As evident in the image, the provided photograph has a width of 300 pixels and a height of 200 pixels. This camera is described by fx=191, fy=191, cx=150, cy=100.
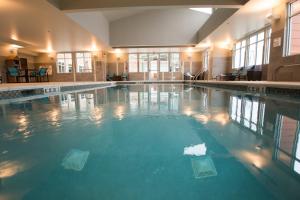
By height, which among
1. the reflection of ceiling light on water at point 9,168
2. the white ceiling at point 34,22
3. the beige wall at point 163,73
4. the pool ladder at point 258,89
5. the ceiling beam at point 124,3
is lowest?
the reflection of ceiling light on water at point 9,168

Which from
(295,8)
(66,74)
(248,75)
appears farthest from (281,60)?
(66,74)

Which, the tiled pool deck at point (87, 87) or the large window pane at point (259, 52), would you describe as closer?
the tiled pool deck at point (87, 87)

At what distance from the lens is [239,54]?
973 cm

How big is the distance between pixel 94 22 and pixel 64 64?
22.2 feet

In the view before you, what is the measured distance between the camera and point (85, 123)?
77.5 inches

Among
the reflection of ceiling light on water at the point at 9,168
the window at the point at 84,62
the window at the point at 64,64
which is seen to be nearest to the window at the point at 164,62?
the window at the point at 84,62

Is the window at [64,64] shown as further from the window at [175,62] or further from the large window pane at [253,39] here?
the large window pane at [253,39]

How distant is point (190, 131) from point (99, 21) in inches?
365

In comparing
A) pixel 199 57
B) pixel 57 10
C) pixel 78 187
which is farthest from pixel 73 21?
pixel 199 57

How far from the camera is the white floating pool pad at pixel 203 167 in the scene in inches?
36.7

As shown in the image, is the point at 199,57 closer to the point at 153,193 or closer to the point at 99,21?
the point at 99,21

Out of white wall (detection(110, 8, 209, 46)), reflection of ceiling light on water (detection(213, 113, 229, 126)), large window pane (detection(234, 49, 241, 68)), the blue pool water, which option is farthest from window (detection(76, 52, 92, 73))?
reflection of ceiling light on water (detection(213, 113, 229, 126))

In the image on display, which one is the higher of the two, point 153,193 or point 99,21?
point 99,21

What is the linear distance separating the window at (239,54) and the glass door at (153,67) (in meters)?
6.23
